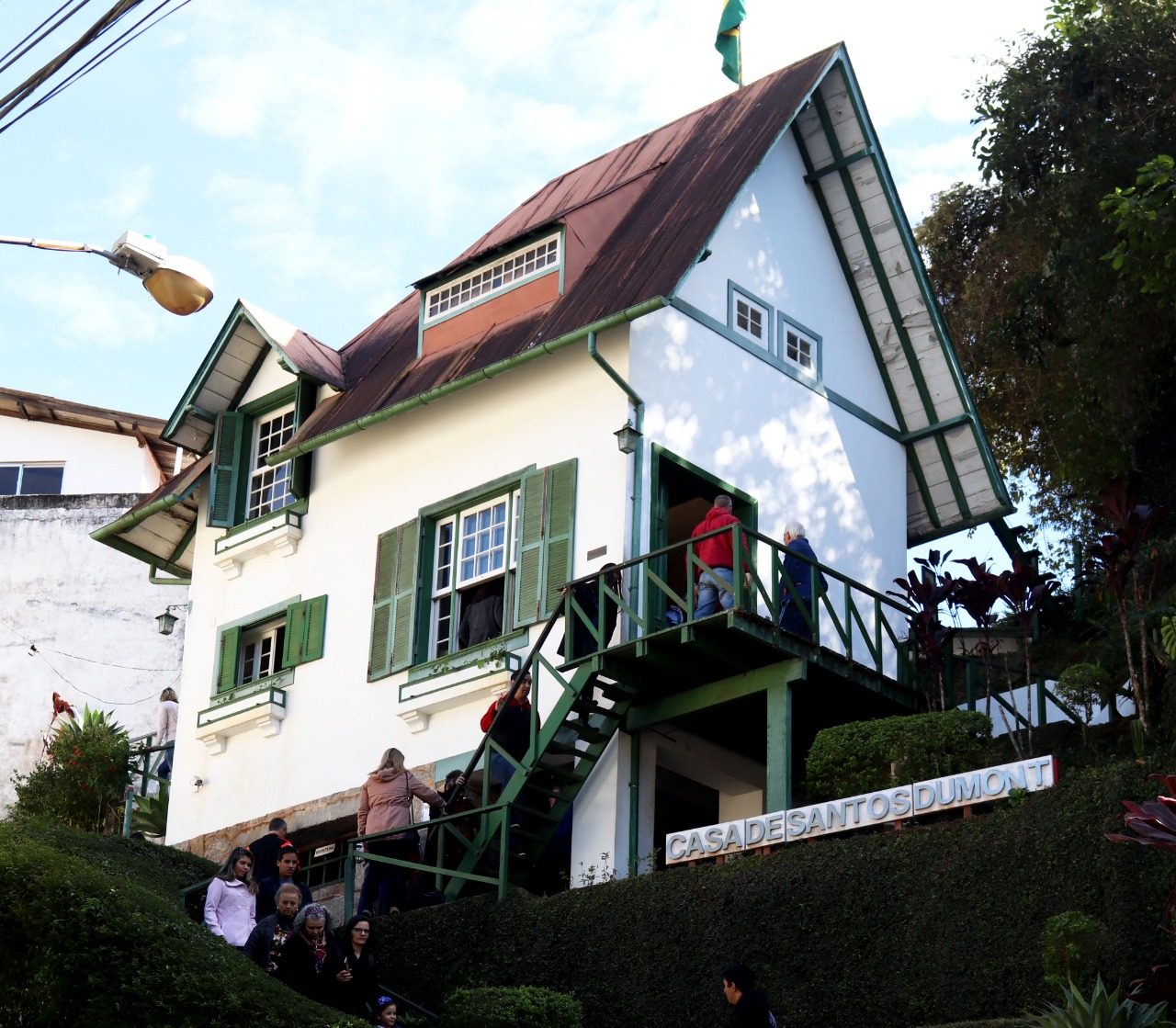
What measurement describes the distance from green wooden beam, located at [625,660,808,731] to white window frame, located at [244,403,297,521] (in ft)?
21.2


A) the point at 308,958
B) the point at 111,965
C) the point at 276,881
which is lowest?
the point at 111,965

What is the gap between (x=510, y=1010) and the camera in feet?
44.9

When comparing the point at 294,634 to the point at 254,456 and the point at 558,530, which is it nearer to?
the point at 254,456

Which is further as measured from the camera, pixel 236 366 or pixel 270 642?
pixel 236 366

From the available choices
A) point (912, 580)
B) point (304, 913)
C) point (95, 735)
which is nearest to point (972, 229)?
point (912, 580)

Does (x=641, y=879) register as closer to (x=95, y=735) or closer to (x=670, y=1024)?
(x=670, y=1024)

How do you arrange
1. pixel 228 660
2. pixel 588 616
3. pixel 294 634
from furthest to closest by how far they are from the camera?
1. pixel 228 660
2. pixel 294 634
3. pixel 588 616

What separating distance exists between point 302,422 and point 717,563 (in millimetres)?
6933

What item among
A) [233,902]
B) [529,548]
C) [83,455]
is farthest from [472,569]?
[83,455]

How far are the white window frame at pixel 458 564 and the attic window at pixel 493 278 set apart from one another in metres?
2.65

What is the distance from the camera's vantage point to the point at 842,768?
54.5 ft

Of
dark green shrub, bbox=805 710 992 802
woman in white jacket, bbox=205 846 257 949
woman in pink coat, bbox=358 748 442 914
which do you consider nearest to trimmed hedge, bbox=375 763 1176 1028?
dark green shrub, bbox=805 710 992 802

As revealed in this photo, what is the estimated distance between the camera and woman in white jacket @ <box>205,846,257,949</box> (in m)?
15.6

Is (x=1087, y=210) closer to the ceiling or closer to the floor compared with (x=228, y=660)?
closer to the ceiling
